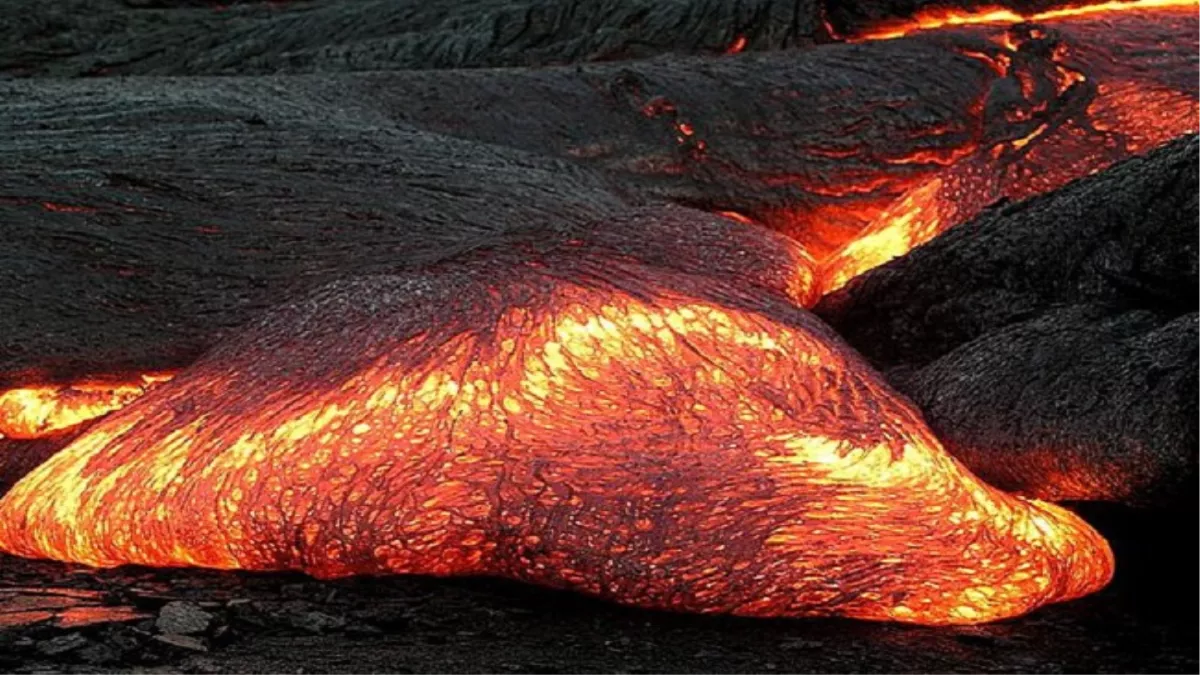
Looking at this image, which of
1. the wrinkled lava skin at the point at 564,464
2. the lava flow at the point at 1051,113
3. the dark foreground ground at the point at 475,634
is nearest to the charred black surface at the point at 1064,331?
the wrinkled lava skin at the point at 564,464

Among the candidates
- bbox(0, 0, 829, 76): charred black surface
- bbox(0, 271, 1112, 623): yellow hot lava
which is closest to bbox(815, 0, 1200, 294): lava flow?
bbox(0, 0, 829, 76): charred black surface

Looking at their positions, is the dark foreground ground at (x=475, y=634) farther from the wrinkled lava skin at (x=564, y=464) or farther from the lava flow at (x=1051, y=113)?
the lava flow at (x=1051, y=113)

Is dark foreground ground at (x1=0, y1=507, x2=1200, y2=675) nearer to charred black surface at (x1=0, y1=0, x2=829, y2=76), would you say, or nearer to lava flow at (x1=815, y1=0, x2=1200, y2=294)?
lava flow at (x1=815, y1=0, x2=1200, y2=294)

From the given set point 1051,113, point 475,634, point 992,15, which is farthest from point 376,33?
point 475,634

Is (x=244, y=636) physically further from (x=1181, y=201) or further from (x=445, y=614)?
(x=1181, y=201)

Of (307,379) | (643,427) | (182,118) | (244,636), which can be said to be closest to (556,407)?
(643,427)

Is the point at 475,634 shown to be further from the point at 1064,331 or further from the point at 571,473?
the point at 1064,331
